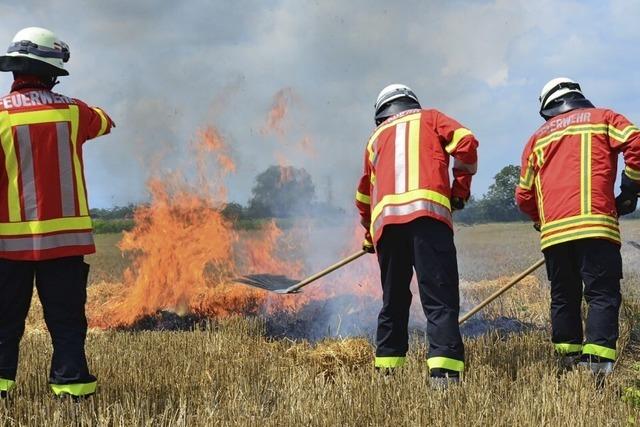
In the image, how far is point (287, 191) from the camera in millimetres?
11328

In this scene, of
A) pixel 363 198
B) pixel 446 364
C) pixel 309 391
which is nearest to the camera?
pixel 309 391

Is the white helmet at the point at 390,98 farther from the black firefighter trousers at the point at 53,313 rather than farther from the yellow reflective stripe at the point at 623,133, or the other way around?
the black firefighter trousers at the point at 53,313

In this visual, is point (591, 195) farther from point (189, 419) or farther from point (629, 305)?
point (189, 419)

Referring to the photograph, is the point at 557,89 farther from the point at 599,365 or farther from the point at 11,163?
the point at 11,163

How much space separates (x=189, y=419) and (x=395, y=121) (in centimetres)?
256

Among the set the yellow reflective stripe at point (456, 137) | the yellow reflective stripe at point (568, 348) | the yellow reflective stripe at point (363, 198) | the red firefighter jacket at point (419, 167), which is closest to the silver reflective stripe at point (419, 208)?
the red firefighter jacket at point (419, 167)

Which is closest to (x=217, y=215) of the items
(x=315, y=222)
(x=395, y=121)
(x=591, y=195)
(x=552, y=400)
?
(x=315, y=222)

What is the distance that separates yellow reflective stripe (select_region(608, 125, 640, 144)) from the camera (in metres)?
4.65

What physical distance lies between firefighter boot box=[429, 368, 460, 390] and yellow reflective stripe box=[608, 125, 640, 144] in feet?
7.01

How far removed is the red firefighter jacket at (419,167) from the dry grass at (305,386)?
3.52 feet

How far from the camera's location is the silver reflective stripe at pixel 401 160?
4.46 meters

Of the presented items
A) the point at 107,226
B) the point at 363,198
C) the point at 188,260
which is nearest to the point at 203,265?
the point at 188,260

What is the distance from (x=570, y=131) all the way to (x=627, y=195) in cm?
65

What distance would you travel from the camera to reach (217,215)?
9500 mm
